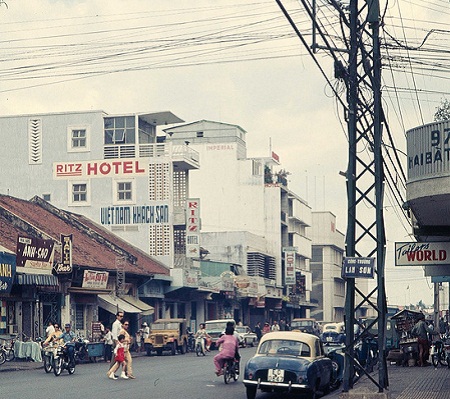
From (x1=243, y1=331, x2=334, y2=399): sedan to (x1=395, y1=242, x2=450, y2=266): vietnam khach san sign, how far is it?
905 cm

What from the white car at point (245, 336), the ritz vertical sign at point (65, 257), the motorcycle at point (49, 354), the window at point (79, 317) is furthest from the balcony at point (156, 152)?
the motorcycle at point (49, 354)

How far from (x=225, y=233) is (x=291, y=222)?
2308 cm

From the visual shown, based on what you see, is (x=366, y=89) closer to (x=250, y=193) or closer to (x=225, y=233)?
(x=225, y=233)

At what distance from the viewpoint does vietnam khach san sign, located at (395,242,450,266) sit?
31.5 meters

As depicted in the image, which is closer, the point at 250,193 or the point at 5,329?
the point at 5,329

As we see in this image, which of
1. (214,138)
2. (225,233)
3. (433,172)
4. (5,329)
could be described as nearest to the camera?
(433,172)

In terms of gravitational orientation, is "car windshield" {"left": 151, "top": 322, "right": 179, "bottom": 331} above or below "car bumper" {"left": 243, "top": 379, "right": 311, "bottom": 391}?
above

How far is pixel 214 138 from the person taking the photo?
325 feet

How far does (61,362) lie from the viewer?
31812 mm

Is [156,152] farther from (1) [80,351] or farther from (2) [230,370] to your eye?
(2) [230,370]

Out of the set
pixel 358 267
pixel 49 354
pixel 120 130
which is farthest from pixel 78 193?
pixel 358 267

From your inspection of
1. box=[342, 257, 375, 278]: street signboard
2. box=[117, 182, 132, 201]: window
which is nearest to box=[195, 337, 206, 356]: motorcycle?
box=[117, 182, 132, 201]: window

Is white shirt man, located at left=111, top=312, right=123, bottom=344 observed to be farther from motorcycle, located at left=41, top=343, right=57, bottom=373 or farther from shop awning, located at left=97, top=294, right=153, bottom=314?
shop awning, located at left=97, top=294, right=153, bottom=314

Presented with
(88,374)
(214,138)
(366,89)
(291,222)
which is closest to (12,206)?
(88,374)
